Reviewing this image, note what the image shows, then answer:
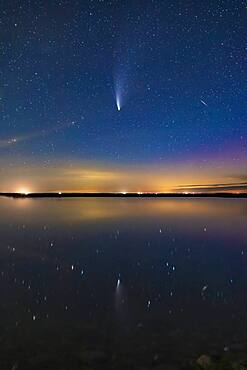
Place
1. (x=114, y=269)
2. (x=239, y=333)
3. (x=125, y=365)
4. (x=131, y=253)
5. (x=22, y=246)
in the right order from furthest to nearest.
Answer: (x=22, y=246), (x=131, y=253), (x=114, y=269), (x=239, y=333), (x=125, y=365)

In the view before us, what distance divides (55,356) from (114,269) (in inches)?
437

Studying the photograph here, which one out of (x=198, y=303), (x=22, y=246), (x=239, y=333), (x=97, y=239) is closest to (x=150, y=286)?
(x=198, y=303)

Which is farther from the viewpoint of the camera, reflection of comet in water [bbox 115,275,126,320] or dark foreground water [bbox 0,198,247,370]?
reflection of comet in water [bbox 115,275,126,320]

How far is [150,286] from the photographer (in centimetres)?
1647

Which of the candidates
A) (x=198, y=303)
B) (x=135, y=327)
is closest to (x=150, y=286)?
(x=198, y=303)

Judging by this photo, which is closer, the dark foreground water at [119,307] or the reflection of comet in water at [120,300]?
the dark foreground water at [119,307]

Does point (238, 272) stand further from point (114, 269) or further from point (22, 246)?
point (22, 246)

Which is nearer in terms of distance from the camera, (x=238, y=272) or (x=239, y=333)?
(x=239, y=333)

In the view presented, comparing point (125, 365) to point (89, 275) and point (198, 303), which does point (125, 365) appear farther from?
point (89, 275)

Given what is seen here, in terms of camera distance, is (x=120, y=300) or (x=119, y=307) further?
(x=120, y=300)

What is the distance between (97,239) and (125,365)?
24.7 meters

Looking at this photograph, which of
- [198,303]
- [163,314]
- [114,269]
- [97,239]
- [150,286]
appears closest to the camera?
[163,314]

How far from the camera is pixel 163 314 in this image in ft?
41.0

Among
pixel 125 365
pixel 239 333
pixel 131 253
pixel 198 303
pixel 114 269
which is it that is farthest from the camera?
pixel 131 253
